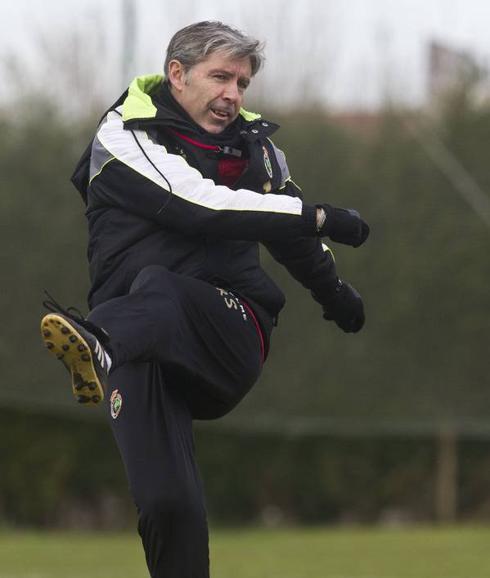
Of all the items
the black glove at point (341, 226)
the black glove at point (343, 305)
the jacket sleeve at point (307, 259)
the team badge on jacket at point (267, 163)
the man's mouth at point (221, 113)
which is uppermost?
the man's mouth at point (221, 113)

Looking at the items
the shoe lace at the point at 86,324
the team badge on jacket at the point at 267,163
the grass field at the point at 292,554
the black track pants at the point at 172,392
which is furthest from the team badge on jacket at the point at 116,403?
the grass field at the point at 292,554

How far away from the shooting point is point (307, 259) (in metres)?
4.47

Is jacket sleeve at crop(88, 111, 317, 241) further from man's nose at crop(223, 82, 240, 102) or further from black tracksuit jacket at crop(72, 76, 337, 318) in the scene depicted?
man's nose at crop(223, 82, 240, 102)

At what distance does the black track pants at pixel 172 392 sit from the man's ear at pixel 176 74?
548 millimetres

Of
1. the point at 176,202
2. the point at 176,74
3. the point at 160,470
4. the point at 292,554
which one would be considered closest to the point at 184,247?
the point at 176,202

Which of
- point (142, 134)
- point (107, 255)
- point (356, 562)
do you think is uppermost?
point (142, 134)

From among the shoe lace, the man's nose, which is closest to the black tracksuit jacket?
the man's nose

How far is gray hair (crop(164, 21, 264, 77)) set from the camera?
13.5 feet

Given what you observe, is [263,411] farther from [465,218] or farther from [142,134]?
[142,134]

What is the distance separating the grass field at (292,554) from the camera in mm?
7980

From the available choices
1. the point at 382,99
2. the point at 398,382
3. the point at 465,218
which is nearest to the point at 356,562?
the point at 398,382

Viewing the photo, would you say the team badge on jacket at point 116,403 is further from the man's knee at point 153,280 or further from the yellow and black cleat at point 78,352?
the yellow and black cleat at point 78,352

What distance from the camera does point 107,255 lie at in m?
4.11

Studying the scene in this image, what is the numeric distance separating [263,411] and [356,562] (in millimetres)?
1825
